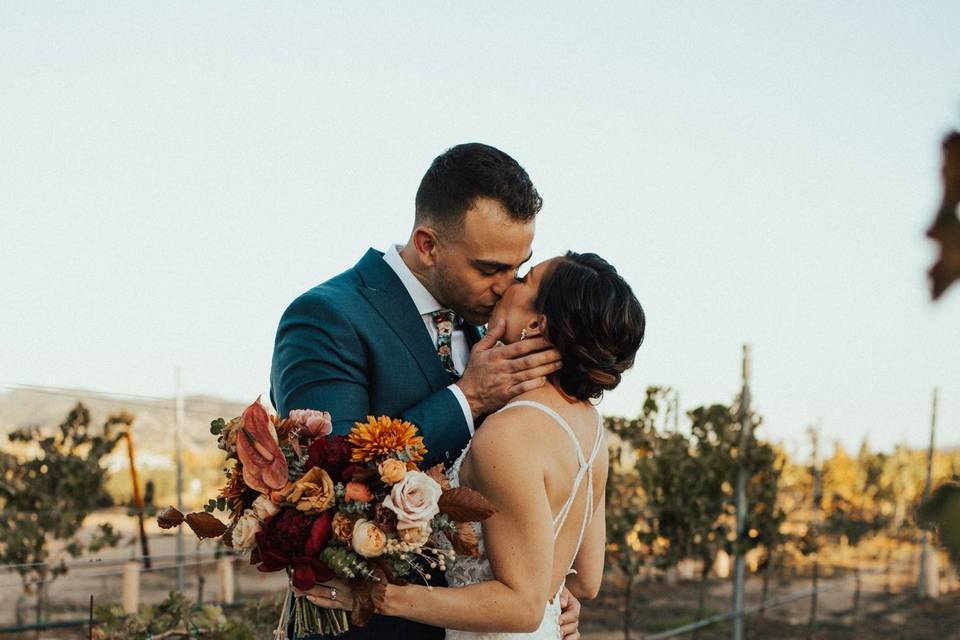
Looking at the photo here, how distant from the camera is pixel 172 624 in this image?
20.4 ft

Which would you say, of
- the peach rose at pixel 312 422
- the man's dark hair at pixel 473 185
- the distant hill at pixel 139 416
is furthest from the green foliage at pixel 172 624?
the distant hill at pixel 139 416

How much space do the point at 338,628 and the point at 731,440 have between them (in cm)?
1020

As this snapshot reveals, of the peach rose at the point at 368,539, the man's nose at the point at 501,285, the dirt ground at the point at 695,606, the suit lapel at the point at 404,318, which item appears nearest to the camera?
the peach rose at the point at 368,539

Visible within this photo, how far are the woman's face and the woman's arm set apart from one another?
0.39 m

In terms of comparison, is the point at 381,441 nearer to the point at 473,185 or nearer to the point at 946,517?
the point at 473,185

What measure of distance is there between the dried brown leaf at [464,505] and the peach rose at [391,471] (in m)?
0.16

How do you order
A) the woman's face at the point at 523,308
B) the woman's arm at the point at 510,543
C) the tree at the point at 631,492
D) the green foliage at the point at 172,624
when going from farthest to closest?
the tree at the point at 631,492, the green foliage at the point at 172,624, the woman's face at the point at 523,308, the woman's arm at the point at 510,543

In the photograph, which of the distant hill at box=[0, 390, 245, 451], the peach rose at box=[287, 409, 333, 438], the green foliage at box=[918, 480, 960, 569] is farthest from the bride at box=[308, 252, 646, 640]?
the distant hill at box=[0, 390, 245, 451]

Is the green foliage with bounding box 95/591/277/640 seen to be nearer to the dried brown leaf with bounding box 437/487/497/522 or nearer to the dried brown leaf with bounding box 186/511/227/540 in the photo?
the dried brown leaf with bounding box 186/511/227/540

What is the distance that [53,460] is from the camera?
11.7 metres

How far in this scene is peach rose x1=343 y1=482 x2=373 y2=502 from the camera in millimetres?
2336

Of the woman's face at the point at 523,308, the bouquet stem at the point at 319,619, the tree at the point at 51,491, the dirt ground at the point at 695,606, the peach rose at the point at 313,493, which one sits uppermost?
→ the woman's face at the point at 523,308

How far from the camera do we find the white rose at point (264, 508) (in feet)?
7.76

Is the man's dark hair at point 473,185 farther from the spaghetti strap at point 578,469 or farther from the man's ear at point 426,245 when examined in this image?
the spaghetti strap at point 578,469
